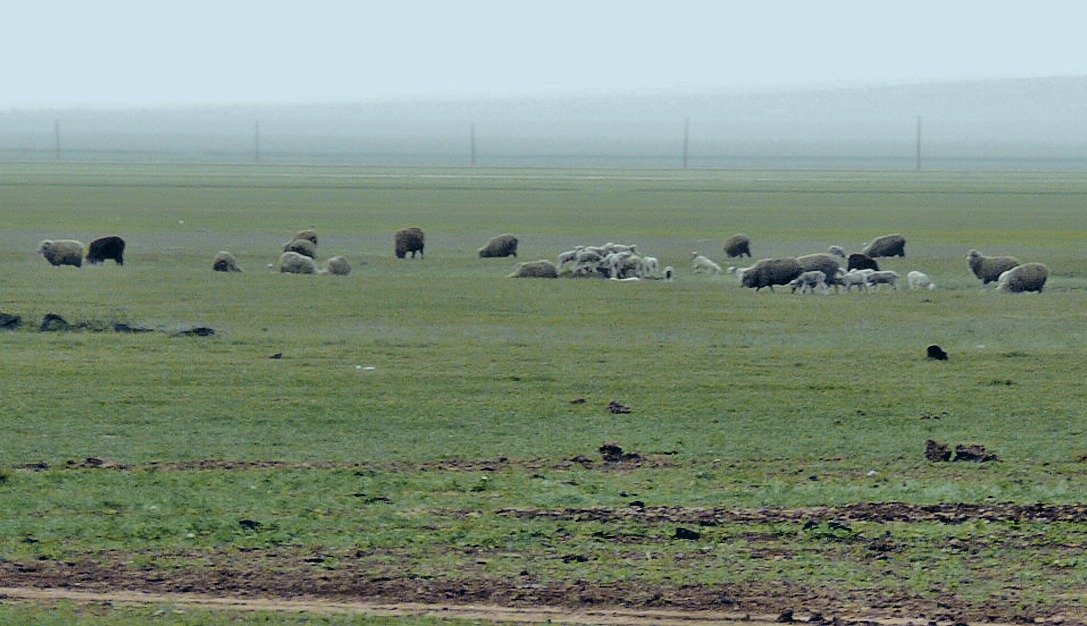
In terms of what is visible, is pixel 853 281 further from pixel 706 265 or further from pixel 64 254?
pixel 64 254

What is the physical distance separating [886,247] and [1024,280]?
32.8ft

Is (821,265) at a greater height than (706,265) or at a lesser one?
greater

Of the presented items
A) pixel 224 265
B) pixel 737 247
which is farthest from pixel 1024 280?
pixel 224 265

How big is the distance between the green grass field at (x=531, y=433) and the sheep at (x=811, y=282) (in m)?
0.41

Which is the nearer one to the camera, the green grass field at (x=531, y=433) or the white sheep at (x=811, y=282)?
the green grass field at (x=531, y=433)

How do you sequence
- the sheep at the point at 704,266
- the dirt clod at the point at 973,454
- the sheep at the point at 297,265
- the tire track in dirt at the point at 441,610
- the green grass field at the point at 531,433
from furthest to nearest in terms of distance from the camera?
the sheep at the point at 704,266, the sheep at the point at 297,265, the dirt clod at the point at 973,454, the green grass field at the point at 531,433, the tire track in dirt at the point at 441,610

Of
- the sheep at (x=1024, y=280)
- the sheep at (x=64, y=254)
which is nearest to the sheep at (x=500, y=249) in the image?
the sheep at (x=64, y=254)

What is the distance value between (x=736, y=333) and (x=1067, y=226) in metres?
36.1

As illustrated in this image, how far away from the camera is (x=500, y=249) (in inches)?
1540

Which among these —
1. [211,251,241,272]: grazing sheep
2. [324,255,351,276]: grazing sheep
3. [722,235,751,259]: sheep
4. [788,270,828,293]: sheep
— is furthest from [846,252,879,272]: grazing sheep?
[211,251,241,272]: grazing sheep

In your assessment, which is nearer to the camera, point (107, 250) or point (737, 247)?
point (107, 250)

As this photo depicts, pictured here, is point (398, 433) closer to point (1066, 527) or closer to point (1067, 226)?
point (1066, 527)

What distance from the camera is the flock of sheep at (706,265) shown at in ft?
94.6

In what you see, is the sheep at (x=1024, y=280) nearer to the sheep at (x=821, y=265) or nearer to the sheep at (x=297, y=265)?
the sheep at (x=821, y=265)
